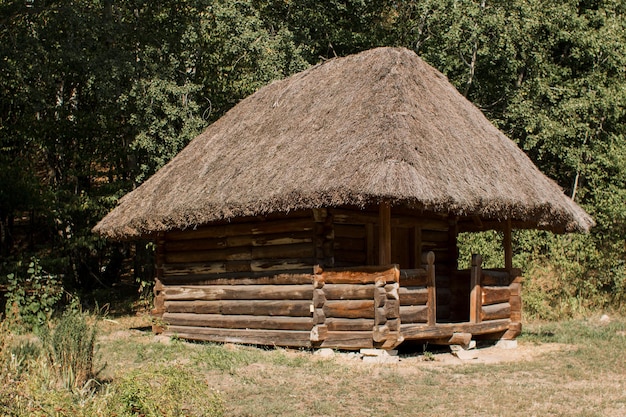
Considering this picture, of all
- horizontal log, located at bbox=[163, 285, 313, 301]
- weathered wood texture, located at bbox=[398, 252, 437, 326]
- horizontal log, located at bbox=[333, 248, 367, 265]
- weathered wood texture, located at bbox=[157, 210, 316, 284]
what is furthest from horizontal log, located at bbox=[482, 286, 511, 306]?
horizontal log, located at bbox=[163, 285, 313, 301]

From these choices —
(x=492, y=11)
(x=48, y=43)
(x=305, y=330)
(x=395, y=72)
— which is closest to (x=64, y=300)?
(x=48, y=43)

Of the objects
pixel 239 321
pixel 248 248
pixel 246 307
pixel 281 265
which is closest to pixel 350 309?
pixel 281 265

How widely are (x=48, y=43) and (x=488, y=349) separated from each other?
41.4 feet

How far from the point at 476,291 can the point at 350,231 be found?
2.20m

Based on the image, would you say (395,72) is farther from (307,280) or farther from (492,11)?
(492,11)

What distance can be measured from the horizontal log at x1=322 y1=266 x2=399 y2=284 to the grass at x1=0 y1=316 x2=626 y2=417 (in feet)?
3.62

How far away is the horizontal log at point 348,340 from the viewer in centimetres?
1091

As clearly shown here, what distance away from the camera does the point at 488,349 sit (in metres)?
12.4

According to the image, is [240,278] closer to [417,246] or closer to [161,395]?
[417,246]

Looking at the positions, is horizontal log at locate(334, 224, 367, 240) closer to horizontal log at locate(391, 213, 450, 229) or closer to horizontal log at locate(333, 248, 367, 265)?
horizontal log at locate(333, 248, 367, 265)

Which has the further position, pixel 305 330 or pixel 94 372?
pixel 305 330

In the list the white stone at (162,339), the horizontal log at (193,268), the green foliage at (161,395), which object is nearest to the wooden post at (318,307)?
the horizontal log at (193,268)

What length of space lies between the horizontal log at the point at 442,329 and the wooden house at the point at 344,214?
23 millimetres

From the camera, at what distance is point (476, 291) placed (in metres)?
12.2
